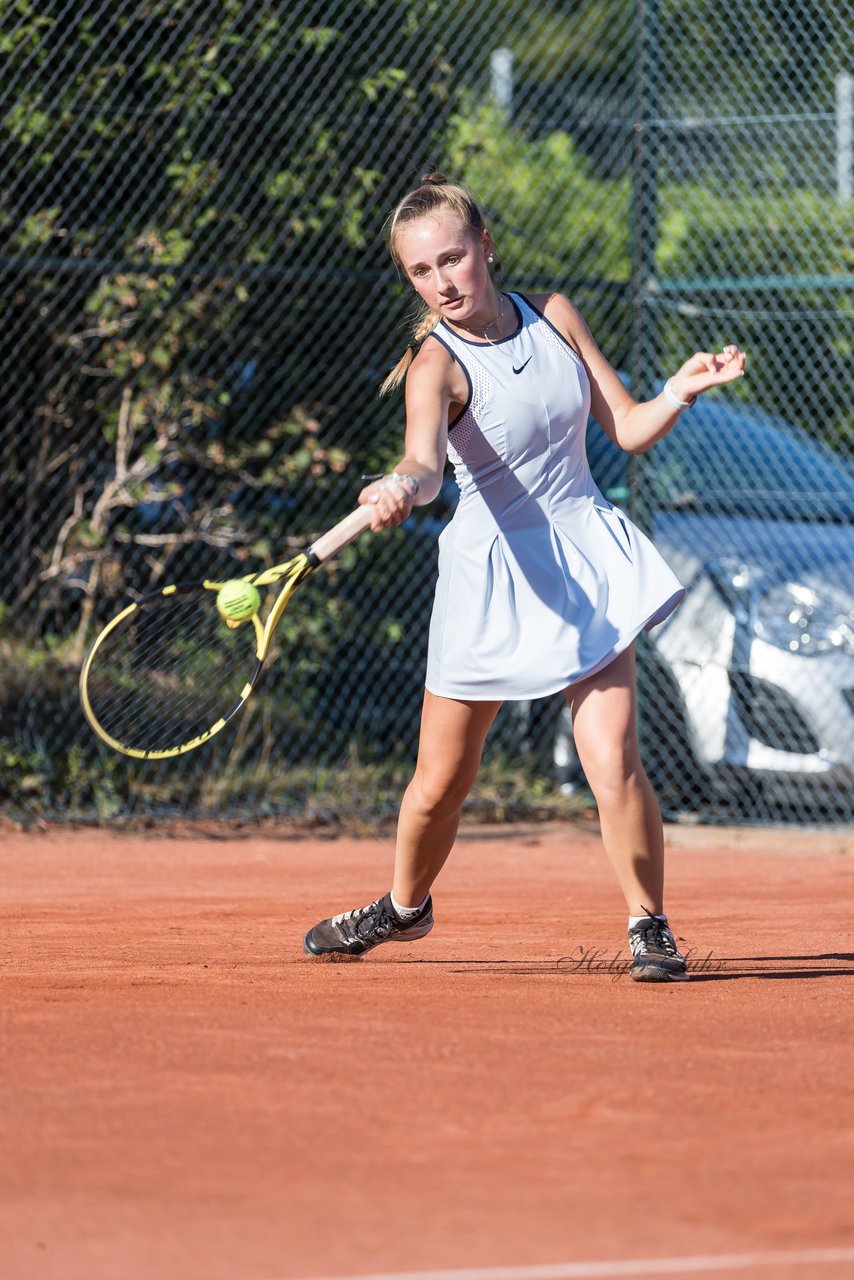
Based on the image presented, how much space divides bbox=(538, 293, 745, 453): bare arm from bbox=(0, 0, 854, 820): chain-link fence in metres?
3.13

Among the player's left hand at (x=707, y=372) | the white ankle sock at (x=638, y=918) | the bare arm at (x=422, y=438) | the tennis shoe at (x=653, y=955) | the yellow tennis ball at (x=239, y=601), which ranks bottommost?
the tennis shoe at (x=653, y=955)

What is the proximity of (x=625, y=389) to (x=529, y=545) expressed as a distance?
46 centimetres

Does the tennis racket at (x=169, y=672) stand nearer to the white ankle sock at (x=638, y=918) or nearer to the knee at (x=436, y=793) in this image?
the knee at (x=436, y=793)

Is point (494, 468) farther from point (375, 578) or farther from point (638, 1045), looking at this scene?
point (375, 578)

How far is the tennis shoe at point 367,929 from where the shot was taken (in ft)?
14.8

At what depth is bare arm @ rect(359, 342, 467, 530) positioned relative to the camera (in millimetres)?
3643

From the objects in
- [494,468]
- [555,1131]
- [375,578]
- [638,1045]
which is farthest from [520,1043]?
[375,578]

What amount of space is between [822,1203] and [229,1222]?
0.84 meters

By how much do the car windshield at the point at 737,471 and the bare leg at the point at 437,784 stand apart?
140 inches

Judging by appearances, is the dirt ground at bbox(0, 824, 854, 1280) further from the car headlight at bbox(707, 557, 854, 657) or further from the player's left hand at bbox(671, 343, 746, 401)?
the car headlight at bbox(707, 557, 854, 657)

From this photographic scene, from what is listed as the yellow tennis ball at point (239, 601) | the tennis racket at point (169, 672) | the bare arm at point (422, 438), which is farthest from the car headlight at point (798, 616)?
the yellow tennis ball at point (239, 601)

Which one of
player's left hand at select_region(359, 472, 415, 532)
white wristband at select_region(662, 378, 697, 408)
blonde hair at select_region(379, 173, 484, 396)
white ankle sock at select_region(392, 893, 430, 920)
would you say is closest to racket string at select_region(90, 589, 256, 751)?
white ankle sock at select_region(392, 893, 430, 920)

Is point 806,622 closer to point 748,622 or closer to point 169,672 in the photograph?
point 748,622

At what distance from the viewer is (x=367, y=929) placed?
14.8 ft
